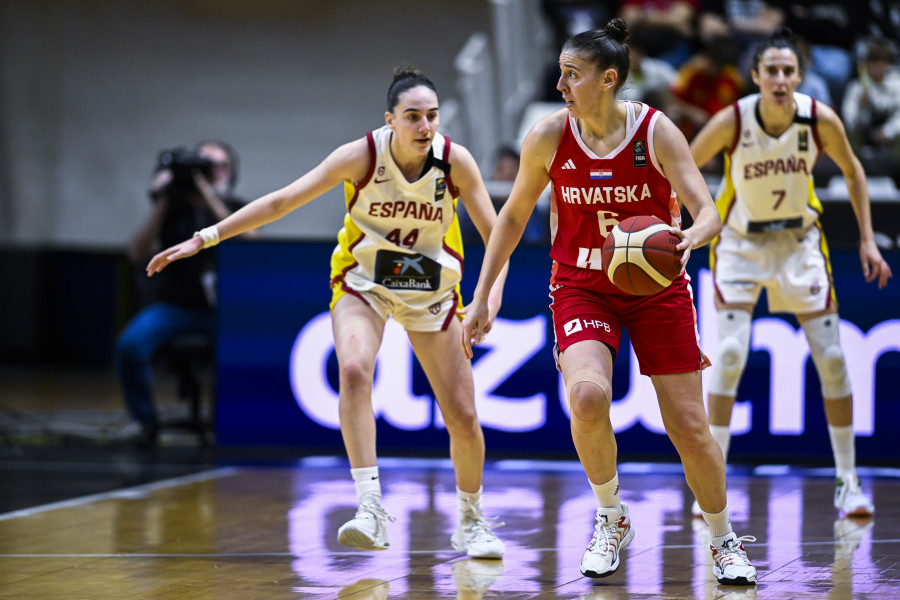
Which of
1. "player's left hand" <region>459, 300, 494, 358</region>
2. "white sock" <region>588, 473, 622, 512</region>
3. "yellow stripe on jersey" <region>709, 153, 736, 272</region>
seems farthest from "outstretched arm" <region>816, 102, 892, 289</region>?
"player's left hand" <region>459, 300, 494, 358</region>

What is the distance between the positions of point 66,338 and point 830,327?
11.9 m

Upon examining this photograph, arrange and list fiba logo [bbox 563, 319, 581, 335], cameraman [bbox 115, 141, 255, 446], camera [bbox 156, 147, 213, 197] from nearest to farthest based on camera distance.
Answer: fiba logo [bbox 563, 319, 581, 335] → cameraman [bbox 115, 141, 255, 446] → camera [bbox 156, 147, 213, 197]

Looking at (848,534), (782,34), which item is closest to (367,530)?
(848,534)

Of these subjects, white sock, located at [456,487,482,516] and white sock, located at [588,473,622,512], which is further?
white sock, located at [456,487,482,516]

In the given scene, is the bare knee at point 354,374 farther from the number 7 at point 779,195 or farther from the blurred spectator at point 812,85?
the blurred spectator at point 812,85

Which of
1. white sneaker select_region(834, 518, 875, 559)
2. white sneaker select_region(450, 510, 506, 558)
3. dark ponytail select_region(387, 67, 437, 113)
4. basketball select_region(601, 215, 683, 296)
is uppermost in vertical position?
dark ponytail select_region(387, 67, 437, 113)

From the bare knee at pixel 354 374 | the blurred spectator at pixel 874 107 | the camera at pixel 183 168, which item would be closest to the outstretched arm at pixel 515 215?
the bare knee at pixel 354 374

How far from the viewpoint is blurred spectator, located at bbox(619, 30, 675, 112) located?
12266 millimetres

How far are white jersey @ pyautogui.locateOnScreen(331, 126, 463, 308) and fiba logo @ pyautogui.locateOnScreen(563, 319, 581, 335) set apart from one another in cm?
99

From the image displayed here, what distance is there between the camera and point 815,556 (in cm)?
530

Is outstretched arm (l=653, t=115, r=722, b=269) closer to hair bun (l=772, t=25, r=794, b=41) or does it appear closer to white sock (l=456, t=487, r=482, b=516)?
white sock (l=456, t=487, r=482, b=516)

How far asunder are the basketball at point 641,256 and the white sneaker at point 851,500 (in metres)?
2.43

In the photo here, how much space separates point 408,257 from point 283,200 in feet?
2.10

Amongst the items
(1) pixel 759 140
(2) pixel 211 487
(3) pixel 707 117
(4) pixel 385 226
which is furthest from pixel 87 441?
(3) pixel 707 117
